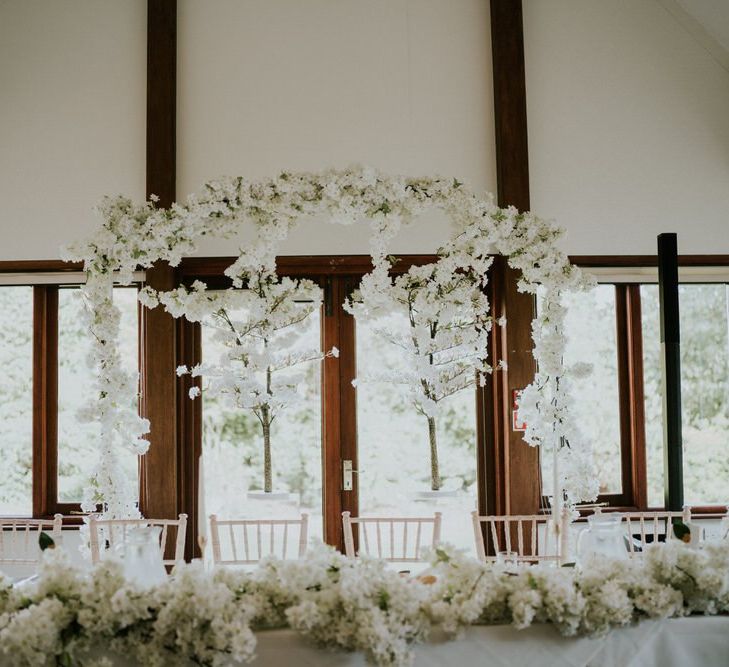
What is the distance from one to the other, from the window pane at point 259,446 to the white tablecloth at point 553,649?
3.06 m

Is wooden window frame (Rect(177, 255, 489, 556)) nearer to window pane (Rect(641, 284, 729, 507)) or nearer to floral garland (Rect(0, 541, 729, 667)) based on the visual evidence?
window pane (Rect(641, 284, 729, 507))

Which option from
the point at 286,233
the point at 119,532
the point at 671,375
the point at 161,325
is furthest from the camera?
the point at 161,325

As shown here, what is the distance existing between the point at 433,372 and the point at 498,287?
93 centimetres

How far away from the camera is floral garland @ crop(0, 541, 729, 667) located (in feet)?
6.53

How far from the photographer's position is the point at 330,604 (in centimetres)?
205

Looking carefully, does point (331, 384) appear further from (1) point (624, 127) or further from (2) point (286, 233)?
(1) point (624, 127)

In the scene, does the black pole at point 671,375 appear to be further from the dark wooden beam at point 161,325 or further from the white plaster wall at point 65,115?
the white plaster wall at point 65,115

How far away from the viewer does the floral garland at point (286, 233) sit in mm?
4230

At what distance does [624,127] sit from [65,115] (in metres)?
3.89

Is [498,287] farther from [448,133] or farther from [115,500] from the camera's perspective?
[115,500]

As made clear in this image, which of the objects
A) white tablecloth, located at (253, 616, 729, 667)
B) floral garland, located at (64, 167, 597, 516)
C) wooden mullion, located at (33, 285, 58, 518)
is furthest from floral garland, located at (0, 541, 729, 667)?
wooden mullion, located at (33, 285, 58, 518)

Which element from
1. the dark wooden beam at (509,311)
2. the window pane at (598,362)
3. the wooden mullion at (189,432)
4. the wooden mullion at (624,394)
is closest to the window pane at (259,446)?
the wooden mullion at (189,432)

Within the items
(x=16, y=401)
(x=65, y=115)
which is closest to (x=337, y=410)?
(x=16, y=401)

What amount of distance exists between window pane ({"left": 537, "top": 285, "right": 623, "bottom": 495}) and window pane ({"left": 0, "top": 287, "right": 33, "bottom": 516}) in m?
3.74
